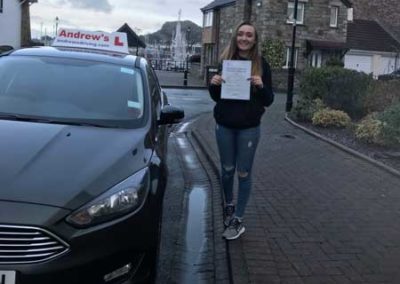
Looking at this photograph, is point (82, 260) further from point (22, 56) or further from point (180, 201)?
point (180, 201)

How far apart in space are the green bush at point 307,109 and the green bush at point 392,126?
4212mm

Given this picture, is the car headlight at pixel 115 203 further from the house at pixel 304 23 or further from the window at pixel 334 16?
the window at pixel 334 16

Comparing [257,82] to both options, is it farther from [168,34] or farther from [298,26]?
[168,34]

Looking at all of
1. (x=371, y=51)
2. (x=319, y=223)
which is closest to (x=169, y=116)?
(x=319, y=223)

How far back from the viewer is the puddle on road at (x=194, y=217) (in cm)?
508

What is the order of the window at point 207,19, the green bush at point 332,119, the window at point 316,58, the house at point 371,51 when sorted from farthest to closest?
the window at point 207,19, the house at point 371,51, the window at point 316,58, the green bush at point 332,119

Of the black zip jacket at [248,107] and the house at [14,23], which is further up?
the house at [14,23]

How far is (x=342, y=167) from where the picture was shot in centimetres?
871

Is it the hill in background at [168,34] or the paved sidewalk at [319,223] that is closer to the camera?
the paved sidewalk at [319,223]

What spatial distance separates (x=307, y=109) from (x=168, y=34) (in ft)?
287

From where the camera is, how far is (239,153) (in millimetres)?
5355

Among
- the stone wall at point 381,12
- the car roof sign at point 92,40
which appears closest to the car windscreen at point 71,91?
the car roof sign at point 92,40

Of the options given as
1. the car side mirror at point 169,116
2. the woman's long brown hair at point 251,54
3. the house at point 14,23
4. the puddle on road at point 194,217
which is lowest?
the puddle on road at point 194,217

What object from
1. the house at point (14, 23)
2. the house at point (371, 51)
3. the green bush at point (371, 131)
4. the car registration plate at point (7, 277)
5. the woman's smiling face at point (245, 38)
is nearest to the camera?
the car registration plate at point (7, 277)
